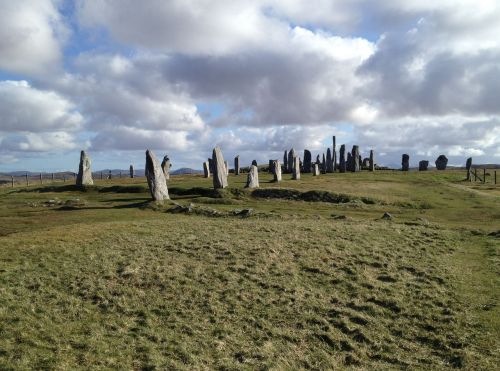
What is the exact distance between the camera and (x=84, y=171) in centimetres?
5850

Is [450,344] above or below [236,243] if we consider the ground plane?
below

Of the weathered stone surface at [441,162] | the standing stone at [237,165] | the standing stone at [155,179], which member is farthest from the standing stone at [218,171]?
the weathered stone surface at [441,162]

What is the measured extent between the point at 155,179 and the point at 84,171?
20.8 meters

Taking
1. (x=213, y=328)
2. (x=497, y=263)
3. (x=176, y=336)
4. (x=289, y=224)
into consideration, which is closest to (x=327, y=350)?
(x=213, y=328)

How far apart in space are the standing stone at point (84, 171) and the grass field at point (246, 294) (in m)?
24.6

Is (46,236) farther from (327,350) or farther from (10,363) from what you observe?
(327,350)

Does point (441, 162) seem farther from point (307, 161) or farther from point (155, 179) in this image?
point (155, 179)

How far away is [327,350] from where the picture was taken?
46.3 feet

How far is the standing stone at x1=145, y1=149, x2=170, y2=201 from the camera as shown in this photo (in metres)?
41.8

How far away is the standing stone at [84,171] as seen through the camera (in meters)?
57.8

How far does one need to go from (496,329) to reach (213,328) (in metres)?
9.57

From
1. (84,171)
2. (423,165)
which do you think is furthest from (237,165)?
(423,165)

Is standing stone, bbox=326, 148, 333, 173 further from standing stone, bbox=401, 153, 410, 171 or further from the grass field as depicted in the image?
the grass field

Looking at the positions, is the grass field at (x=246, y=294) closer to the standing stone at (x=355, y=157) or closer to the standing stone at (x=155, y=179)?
the standing stone at (x=155, y=179)
